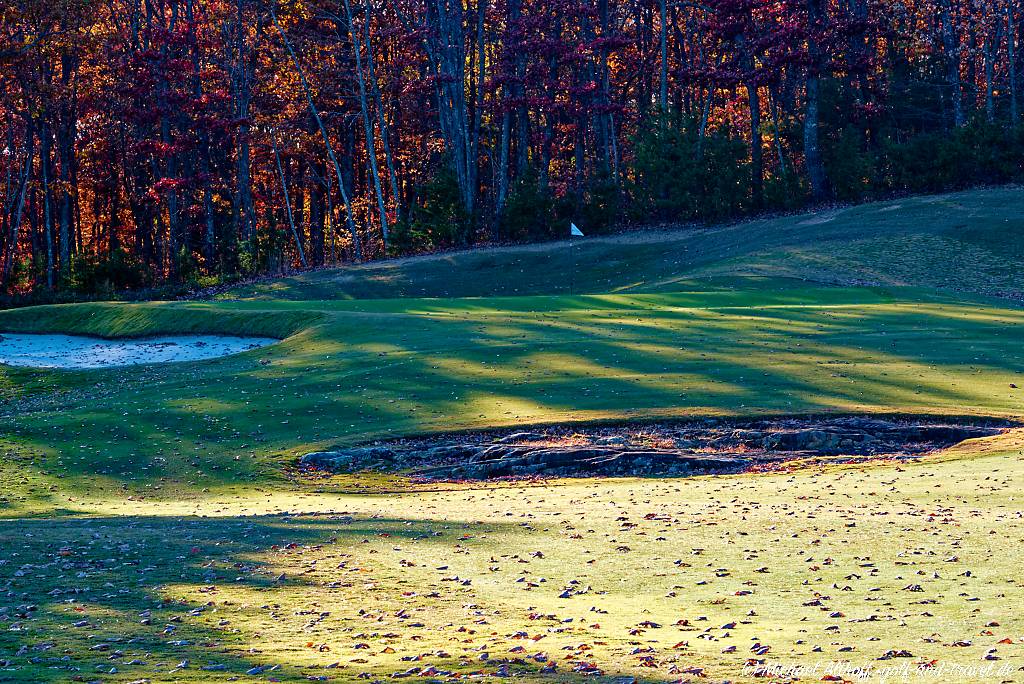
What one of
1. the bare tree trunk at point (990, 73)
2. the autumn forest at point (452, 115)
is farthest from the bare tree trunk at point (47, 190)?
the bare tree trunk at point (990, 73)

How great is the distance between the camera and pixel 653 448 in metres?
22.4

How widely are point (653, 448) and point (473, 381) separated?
22.5 feet

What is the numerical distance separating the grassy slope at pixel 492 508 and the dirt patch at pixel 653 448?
34.6 inches

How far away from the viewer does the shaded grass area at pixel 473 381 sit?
2369cm

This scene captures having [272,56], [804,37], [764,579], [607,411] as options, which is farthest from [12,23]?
[764,579]

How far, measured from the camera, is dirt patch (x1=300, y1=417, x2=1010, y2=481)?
856 inches

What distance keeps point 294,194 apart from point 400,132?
12012 mm

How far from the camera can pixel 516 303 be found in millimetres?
40250

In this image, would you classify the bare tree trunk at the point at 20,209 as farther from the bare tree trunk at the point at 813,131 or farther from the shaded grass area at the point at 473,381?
the bare tree trunk at the point at 813,131

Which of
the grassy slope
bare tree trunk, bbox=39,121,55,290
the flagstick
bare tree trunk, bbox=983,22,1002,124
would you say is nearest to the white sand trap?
the grassy slope

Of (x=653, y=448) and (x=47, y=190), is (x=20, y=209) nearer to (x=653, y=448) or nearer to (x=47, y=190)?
(x=47, y=190)

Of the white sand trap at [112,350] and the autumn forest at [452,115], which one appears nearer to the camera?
the white sand trap at [112,350]

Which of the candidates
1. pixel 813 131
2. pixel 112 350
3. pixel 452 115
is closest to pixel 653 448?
pixel 112 350

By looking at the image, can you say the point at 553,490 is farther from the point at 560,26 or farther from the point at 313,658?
the point at 560,26
